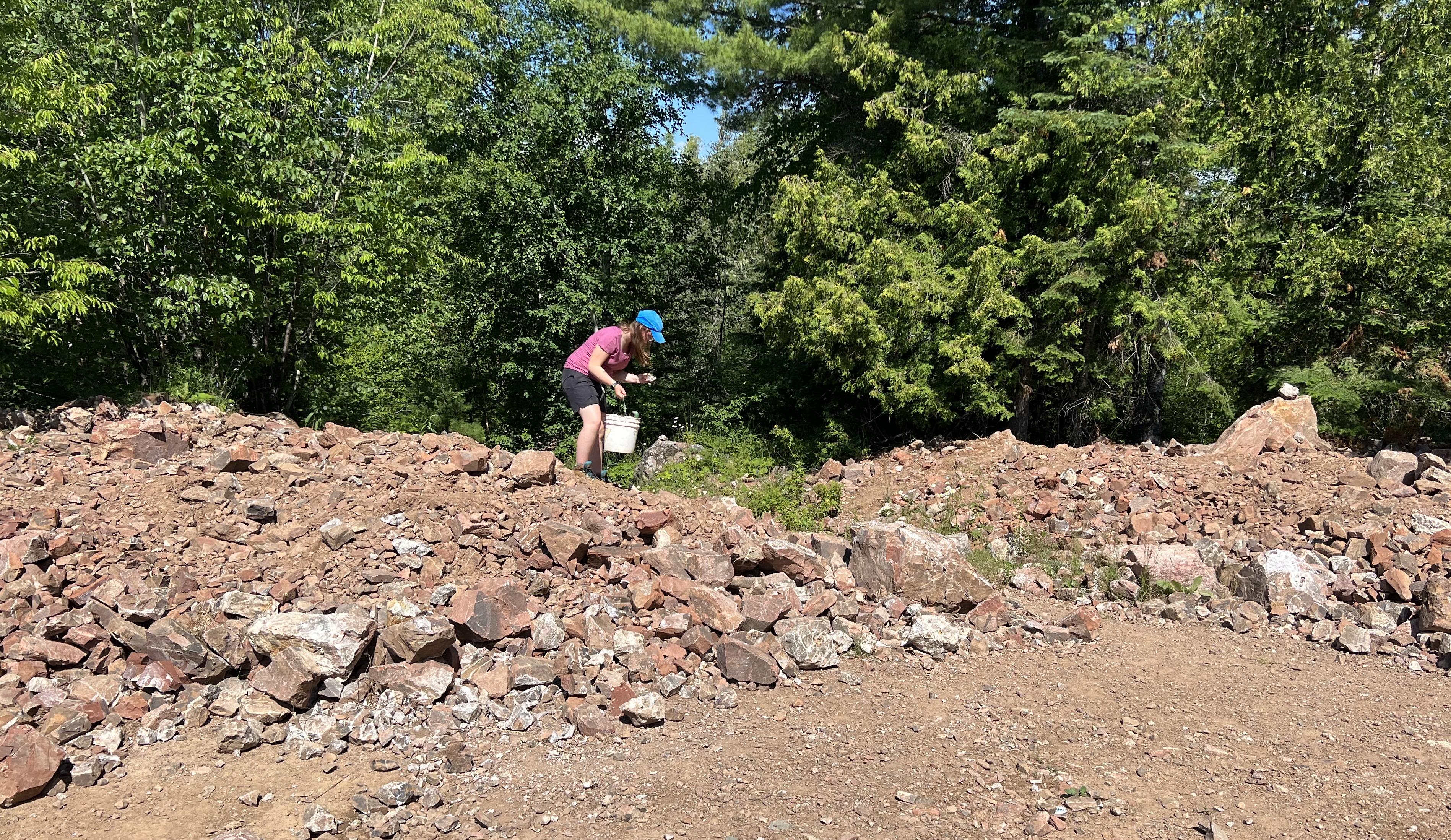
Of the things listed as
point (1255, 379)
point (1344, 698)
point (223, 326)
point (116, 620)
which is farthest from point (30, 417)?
point (1255, 379)

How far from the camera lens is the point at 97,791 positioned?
2.98m

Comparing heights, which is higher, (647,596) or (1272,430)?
(1272,430)

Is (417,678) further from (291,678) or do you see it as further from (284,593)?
(284,593)

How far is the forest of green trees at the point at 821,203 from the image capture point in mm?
7328

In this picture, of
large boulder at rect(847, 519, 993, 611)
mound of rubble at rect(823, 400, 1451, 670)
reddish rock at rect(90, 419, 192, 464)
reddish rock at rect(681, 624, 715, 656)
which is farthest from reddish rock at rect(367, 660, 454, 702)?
mound of rubble at rect(823, 400, 1451, 670)

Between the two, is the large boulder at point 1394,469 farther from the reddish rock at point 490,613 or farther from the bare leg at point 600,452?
the reddish rock at point 490,613

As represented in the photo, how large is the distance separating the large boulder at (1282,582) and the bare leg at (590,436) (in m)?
4.29

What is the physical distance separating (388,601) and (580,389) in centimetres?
239

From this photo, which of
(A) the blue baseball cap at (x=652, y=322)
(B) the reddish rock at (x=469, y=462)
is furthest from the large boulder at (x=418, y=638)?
(A) the blue baseball cap at (x=652, y=322)

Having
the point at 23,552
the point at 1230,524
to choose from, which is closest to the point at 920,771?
the point at 1230,524

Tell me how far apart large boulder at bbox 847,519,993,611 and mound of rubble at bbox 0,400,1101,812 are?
13 mm

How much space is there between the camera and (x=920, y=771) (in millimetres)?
3248

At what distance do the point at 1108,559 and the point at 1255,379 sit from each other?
529cm

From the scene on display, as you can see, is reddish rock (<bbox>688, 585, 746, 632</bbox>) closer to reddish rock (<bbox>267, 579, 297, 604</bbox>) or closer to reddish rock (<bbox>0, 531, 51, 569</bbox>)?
reddish rock (<bbox>267, 579, 297, 604</bbox>)
